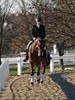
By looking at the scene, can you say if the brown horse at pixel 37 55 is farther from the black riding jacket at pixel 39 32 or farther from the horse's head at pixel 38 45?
the black riding jacket at pixel 39 32

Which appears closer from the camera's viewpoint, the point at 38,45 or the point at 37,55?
the point at 38,45

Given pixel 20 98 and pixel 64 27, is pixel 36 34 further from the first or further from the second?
pixel 64 27

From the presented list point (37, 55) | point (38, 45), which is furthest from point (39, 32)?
point (37, 55)

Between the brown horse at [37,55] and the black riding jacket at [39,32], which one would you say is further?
the black riding jacket at [39,32]

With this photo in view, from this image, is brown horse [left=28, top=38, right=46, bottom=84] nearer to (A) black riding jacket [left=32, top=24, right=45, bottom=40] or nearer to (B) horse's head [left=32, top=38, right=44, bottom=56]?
(B) horse's head [left=32, top=38, right=44, bottom=56]

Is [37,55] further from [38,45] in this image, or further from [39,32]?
[39,32]

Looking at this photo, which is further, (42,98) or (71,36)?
(71,36)

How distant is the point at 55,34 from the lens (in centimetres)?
2406

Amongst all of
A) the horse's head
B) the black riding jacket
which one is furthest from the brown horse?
the black riding jacket

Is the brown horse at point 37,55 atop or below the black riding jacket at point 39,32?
below

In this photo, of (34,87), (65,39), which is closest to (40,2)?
(65,39)

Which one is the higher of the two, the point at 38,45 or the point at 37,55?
the point at 38,45

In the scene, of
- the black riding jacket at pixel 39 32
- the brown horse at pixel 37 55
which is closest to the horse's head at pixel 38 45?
the brown horse at pixel 37 55

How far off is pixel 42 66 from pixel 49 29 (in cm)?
757
